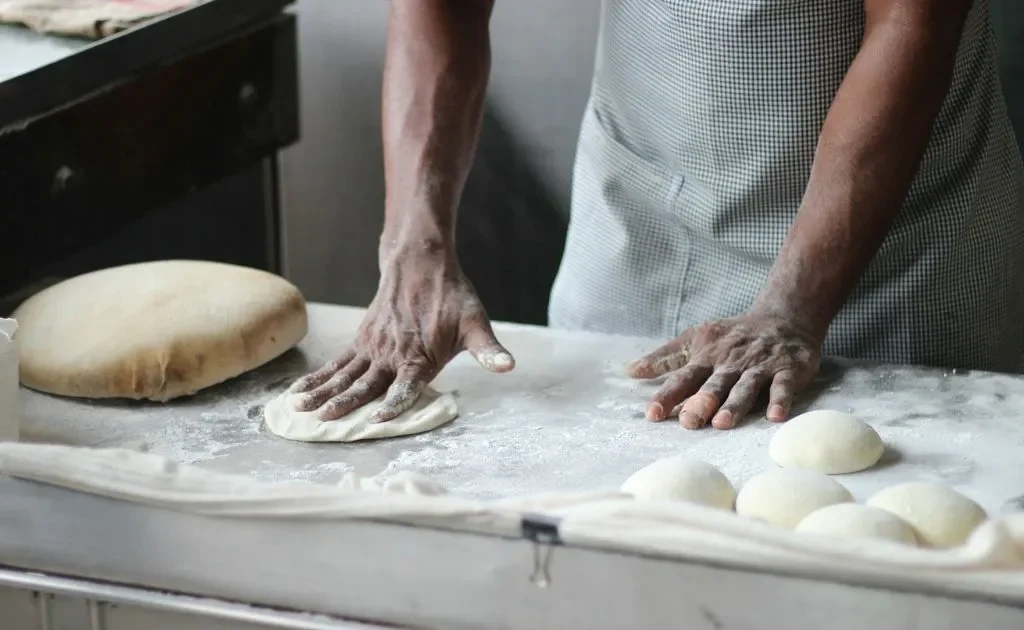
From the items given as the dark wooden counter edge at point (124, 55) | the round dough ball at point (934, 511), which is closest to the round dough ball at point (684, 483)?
the round dough ball at point (934, 511)

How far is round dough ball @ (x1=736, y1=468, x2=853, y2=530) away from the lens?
106 centimetres

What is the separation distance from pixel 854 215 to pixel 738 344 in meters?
0.22

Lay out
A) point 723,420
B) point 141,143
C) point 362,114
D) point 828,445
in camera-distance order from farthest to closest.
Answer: point 362,114, point 141,143, point 723,420, point 828,445

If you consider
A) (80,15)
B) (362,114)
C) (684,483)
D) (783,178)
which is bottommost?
(362,114)

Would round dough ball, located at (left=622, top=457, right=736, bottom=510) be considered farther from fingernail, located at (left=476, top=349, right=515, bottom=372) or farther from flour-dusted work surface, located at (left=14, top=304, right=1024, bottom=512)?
Result: fingernail, located at (left=476, top=349, right=515, bottom=372)

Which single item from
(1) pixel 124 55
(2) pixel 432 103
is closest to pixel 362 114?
(1) pixel 124 55

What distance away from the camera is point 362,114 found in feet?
8.95

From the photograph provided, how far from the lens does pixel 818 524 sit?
1.01m

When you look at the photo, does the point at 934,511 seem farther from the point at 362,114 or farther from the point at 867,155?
the point at 362,114

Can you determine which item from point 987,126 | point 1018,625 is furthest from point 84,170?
point 1018,625

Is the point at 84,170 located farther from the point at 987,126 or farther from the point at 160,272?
the point at 987,126

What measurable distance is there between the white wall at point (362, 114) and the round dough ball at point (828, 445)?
142 centimetres

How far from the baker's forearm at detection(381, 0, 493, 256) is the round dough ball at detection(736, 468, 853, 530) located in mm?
660

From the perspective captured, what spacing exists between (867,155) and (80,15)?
1.29 metres
